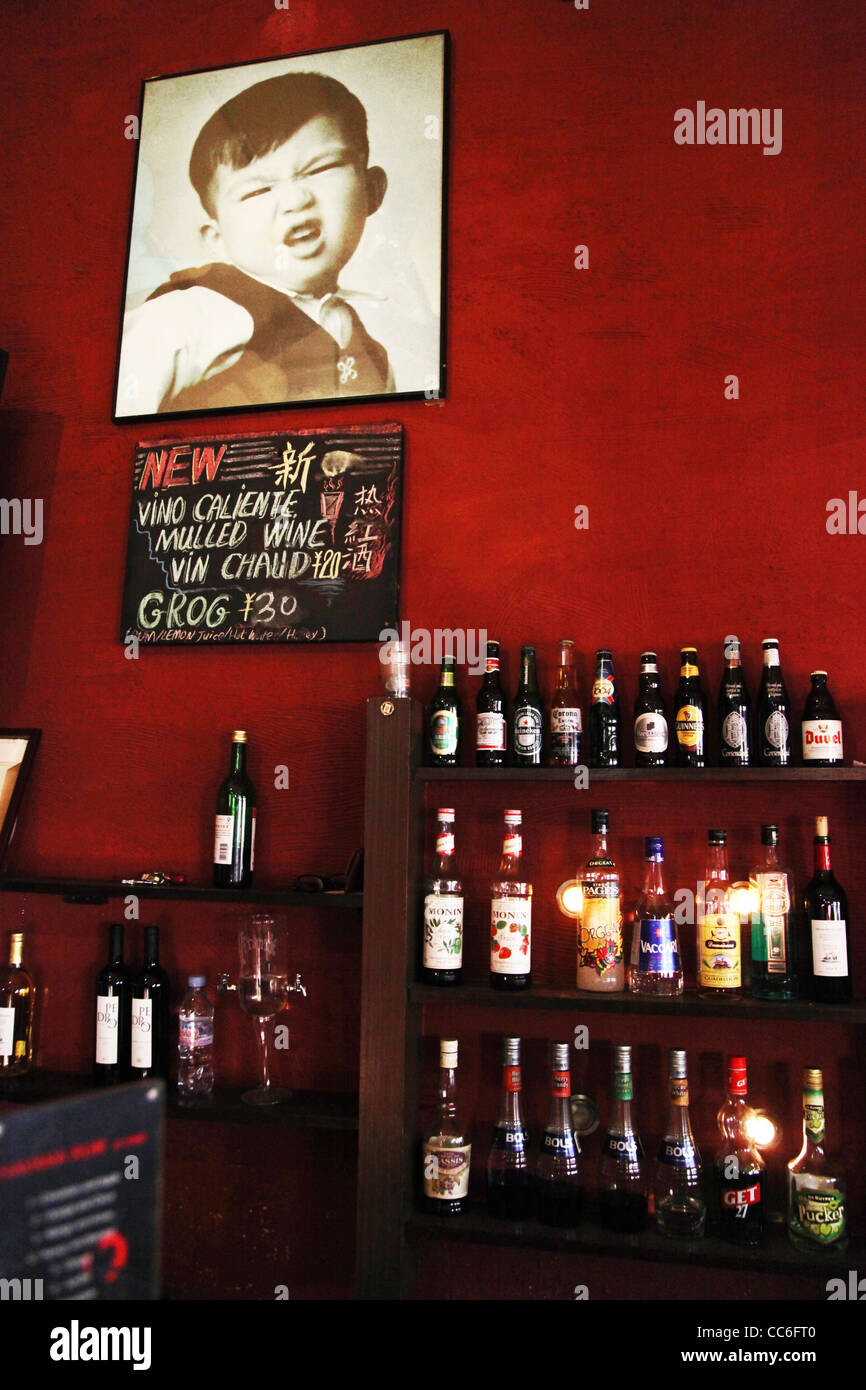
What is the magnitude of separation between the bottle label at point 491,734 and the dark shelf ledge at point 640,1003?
507 mm

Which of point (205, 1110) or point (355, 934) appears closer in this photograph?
point (205, 1110)

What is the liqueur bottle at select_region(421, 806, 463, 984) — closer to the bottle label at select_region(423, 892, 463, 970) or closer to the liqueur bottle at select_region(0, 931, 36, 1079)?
the bottle label at select_region(423, 892, 463, 970)

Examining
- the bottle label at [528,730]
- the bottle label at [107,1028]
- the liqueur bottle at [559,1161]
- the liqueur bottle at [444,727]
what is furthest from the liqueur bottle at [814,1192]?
the bottle label at [107,1028]

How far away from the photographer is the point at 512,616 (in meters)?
2.26

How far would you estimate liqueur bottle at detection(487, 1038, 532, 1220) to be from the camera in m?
1.91

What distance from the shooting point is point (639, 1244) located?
1.77m

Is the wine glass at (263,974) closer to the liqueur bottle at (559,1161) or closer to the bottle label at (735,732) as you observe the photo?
the liqueur bottle at (559,1161)

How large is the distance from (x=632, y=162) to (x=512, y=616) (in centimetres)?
119

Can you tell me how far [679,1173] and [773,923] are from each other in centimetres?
53

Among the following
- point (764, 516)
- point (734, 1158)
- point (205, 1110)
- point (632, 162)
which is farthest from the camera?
point (632, 162)

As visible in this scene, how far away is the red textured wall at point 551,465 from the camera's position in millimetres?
2172

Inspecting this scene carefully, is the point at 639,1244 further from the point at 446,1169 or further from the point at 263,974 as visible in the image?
the point at 263,974
